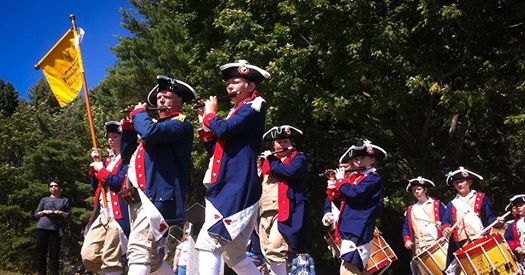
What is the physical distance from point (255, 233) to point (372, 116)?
6606 mm

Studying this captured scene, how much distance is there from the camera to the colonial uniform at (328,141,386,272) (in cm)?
624

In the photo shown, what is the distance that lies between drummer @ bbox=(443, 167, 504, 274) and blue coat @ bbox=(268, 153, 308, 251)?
2.56 metres

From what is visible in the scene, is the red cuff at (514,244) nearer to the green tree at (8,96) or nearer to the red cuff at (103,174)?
the red cuff at (103,174)

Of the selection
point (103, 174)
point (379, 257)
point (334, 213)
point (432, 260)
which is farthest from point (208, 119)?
point (432, 260)

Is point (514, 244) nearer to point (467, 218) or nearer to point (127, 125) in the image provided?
point (467, 218)

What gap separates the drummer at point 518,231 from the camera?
10180 millimetres

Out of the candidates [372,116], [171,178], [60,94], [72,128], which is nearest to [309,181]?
[372,116]

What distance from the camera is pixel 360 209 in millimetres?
6488

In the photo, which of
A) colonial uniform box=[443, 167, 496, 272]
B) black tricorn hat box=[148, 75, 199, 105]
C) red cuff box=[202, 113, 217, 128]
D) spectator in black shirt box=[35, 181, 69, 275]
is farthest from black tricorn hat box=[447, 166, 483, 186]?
spectator in black shirt box=[35, 181, 69, 275]

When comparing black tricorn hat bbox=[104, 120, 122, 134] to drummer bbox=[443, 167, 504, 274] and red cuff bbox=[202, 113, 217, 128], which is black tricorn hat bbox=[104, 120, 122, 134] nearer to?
red cuff bbox=[202, 113, 217, 128]

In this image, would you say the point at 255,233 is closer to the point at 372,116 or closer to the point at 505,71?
the point at 372,116

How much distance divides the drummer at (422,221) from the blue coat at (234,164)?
20.4 feet

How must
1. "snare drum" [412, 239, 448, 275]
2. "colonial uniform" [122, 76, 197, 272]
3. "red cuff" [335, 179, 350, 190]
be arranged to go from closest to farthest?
"colonial uniform" [122, 76, 197, 272], "red cuff" [335, 179, 350, 190], "snare drum" [412, 239, 448, 275]

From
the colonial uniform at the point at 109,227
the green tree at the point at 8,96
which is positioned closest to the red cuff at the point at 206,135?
the colonial uniform at the point at 109,227
